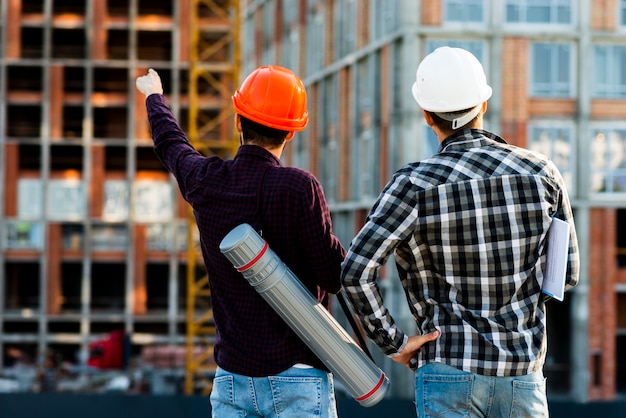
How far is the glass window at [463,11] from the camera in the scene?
106 feet

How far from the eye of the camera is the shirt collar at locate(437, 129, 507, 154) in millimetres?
3807

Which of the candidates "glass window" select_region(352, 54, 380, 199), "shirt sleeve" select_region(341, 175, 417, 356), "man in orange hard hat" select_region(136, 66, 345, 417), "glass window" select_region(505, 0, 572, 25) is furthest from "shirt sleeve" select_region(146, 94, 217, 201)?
"glass window" select_region(352, 54, 380, 199)

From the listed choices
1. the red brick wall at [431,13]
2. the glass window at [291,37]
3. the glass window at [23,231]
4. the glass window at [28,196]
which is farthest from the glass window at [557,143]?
the glass window at [28,196]

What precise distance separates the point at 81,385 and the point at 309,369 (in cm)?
4974

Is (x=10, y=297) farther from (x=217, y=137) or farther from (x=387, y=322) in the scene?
(x=387, y=322)

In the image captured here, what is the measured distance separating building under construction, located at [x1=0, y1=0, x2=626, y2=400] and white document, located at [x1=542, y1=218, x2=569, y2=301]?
28342 mm

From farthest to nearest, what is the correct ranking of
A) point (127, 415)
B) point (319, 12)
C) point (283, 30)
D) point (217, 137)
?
point (217, 137) < point (283, 30) < point (319, 12) < point (127, 415)

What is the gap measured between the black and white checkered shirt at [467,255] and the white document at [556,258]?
0.08 feet

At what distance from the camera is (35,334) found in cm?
6569

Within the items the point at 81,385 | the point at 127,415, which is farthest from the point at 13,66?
the point at 127,415

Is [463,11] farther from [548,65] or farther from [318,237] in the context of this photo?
[318,237]

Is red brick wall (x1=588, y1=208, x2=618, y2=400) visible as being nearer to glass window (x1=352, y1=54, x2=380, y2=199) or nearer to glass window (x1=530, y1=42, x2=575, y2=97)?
glass window (x1=530, y1=42, x2=575, y2=97)

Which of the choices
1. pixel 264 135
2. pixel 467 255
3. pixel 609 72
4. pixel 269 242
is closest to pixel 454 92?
pixel 467 255

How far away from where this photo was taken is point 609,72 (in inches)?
A: 1314
